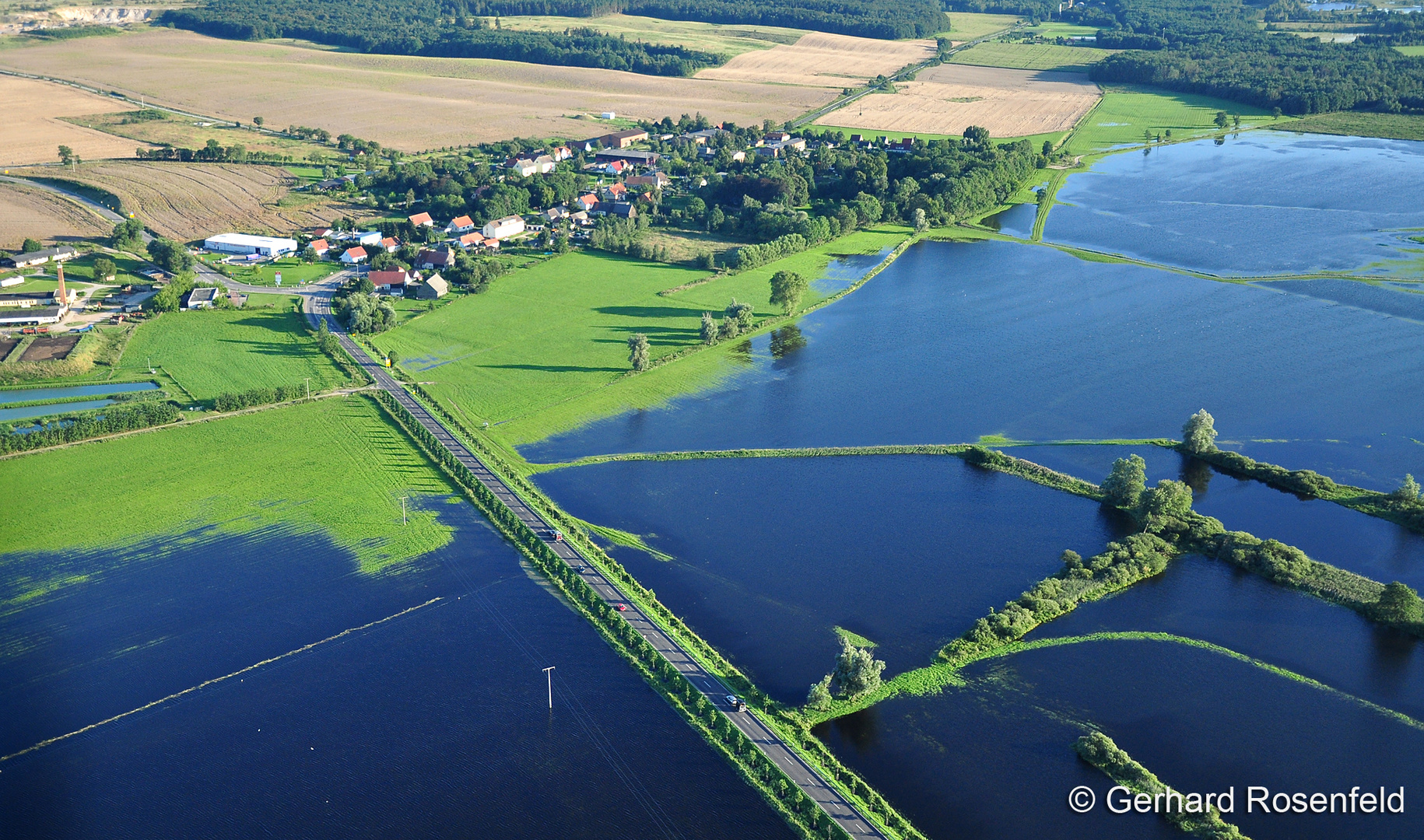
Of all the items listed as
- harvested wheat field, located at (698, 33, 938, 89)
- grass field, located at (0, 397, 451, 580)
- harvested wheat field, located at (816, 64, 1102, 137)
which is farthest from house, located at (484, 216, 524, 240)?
harvested wheat field, located at (698, 33, 938, 89)

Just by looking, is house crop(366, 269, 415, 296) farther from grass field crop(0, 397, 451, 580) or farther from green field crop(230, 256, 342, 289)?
grass field crop(0, 397, 451, 580)

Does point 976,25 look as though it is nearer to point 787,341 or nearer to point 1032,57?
point 1032,57

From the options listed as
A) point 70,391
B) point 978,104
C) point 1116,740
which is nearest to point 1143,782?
point 1116,740

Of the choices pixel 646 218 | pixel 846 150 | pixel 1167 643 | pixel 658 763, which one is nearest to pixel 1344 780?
pixel 1167 643

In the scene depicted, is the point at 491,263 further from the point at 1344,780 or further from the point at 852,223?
the point at 1344,780

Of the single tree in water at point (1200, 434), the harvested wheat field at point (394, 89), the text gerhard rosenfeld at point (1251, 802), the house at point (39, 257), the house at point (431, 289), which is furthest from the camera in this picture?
the harvested wheat field at point (394, 89)

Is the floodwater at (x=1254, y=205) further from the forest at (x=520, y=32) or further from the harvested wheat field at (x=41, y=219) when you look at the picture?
the harvested wheat field at (x=41, y=219)

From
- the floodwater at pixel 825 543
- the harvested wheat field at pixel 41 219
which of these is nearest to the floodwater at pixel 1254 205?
the floodwater at pixel 825 543
